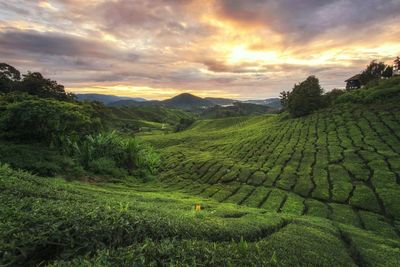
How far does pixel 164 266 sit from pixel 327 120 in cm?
5804

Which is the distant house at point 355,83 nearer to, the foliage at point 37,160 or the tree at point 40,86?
the tree at point 40,86

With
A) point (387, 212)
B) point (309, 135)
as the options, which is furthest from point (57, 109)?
point (309, 135)

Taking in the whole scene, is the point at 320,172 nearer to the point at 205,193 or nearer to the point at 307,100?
the point at 205,193

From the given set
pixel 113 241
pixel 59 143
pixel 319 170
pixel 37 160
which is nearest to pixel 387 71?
pixel 319 170

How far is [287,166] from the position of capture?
118 ft

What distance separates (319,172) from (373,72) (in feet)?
267

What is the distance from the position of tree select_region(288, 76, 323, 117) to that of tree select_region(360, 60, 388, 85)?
3097cm

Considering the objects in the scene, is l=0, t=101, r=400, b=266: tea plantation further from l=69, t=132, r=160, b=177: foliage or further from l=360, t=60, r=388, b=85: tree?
l=360, t=60, r=388, b=85: tree

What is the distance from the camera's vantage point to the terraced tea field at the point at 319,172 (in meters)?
23.5

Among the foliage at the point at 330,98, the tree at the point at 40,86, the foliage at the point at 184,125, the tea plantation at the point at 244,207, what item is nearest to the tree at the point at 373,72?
the foliage at the point at 330,98

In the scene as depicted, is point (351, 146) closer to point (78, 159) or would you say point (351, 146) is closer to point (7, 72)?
point (78, 159)

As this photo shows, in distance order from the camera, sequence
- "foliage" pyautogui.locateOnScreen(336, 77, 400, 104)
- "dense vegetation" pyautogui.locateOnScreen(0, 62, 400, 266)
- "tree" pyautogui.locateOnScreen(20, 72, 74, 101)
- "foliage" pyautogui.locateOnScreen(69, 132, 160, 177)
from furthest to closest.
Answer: "foliage" pyautogui.locateOnScreen(336, 77, 400, 104) → "tree" pyautogui.locateOnScreen(20, 72, 74, 101) → "foliage" pyautogui.locateOnScreen(69, 132, 160, 177) → "dense vegetation" pyautogui.locateOnScreen(0, 62, 400, 266)

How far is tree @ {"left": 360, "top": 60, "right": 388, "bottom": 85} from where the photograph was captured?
9450 centimetres

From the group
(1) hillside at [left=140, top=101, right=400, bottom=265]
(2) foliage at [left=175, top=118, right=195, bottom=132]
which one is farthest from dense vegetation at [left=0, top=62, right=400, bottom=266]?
(2) foliage at [left=175, top=118, right=195, bottom=132]
